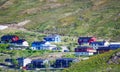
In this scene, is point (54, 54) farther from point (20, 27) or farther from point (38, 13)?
point (38, 13)

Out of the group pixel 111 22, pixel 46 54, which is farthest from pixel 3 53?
pixel 111 22

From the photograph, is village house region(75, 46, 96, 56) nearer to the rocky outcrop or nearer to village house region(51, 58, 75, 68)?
village house region(51, 58, 75, 68)

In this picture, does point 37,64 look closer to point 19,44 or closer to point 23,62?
point 23,62

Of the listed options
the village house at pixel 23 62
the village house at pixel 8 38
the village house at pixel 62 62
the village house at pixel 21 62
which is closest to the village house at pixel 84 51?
the village house at pixel 62 62

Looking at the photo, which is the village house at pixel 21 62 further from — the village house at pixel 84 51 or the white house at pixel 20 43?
the white house at pixel 20 43

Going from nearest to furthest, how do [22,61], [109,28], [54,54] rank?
[22,61]
[54,54]
[109,28]

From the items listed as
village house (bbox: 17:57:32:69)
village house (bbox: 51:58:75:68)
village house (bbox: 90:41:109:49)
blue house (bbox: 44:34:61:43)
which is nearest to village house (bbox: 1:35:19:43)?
blue house (bbox: 44:34:61:43)
